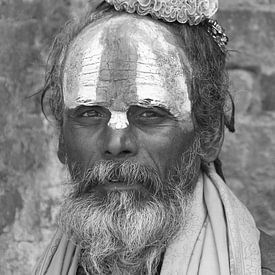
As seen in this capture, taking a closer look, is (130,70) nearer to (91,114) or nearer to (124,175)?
(91,114)

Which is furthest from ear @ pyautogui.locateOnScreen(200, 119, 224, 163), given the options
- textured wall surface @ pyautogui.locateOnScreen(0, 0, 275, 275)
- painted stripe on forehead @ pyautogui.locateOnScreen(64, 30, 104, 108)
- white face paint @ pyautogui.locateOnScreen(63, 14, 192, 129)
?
textured wall surface @ pyautogui.locateOnScreen(0, 0, 275, 275)

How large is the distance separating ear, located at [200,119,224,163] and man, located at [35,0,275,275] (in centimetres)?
2

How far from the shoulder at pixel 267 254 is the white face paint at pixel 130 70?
43 centimetres

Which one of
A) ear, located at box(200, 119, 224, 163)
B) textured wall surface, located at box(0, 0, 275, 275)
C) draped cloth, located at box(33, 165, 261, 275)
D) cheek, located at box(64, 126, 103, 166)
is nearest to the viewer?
draped cloth, located at box(33, 165, 261, 275)

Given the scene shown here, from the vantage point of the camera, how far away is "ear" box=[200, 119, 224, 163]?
2.96 m

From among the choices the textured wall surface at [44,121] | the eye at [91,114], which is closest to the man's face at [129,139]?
the eye at [91,114]

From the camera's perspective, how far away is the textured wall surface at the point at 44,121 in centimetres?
382

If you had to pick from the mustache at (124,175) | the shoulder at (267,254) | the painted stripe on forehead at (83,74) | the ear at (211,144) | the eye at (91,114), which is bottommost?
the shoulder at (267,254)

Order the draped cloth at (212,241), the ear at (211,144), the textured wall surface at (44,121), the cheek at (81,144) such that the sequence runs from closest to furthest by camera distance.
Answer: the draped cloth at (212,241) → the cheek at (81,144) → the ear at (211,144) → the textured wall surface at (44,121)

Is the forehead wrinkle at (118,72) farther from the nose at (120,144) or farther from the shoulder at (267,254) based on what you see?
the shoulder at (267,254)

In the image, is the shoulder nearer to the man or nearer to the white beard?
the man

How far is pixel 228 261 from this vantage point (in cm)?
270

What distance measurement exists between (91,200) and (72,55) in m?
0.45

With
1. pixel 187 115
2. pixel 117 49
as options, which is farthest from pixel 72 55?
pixel 187 115
